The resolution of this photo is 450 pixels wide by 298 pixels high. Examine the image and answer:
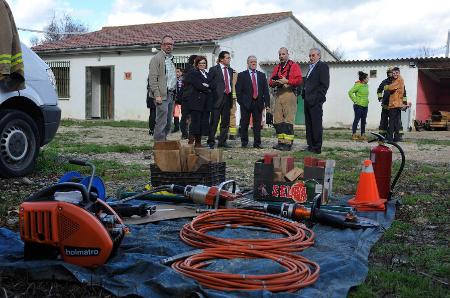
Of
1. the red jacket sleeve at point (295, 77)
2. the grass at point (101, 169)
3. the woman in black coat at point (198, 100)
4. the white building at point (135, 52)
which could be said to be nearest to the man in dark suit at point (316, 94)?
the red jacket sleeve at point (295, 77)

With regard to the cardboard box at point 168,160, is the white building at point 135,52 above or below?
above

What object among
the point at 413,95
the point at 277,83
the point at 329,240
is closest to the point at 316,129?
the point at 277,83

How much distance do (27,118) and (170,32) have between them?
71.5 ft

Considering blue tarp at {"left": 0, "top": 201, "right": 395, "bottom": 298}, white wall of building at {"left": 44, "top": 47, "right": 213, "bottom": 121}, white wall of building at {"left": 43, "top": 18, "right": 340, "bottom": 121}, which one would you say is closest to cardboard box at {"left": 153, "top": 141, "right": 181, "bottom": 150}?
blue tarp at {"left": 0, "top": 201, "right": 395, "bottom": 298}

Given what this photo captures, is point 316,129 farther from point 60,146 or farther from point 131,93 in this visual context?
point 131,93

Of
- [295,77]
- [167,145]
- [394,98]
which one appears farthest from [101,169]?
[394,98]

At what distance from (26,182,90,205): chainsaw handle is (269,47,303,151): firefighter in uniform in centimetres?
780

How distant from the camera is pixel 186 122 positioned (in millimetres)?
13891

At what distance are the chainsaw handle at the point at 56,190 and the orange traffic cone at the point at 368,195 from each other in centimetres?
294

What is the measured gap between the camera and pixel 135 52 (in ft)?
83.8

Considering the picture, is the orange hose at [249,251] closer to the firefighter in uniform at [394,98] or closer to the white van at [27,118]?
the white van at [27,118]

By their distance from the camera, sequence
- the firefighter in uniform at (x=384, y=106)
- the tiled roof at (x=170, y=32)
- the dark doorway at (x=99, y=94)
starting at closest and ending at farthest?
the firefighter in uniform at (x=384, y=106), the tiled roof at (x=170, y=32), the dark doorway at (x=99, y=94)

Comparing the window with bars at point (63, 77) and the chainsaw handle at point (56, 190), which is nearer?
the chainsaw handle at point (56, 190)

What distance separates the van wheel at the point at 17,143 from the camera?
19.9ft
